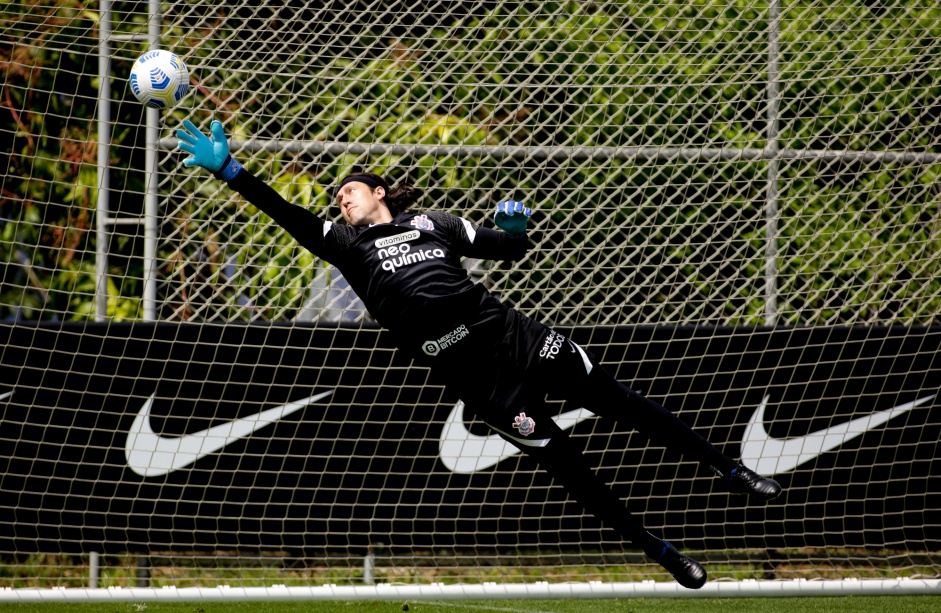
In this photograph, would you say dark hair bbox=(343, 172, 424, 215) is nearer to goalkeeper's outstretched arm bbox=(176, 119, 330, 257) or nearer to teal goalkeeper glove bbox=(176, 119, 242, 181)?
goalkeeper's outstretched arm bbox=(176, 119, 330, 257)

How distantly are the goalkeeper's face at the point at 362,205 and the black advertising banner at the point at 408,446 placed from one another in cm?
173

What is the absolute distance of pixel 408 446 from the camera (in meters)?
5.74

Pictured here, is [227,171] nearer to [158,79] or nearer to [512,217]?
[158,79]

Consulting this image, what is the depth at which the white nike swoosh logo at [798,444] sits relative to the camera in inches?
228

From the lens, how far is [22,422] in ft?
18.0

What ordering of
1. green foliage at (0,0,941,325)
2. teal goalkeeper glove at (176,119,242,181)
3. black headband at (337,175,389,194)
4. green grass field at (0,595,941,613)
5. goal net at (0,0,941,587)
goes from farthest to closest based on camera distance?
green foliage at (0,0,941,325) → goal net at (0,0,941,587) → green grass field at (0,595,941,613) → black headband at (337,175,389,194) → teal goalkeeper glove at (176,119,242,181)

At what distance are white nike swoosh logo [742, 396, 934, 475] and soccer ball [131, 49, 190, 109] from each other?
3952 millimetres

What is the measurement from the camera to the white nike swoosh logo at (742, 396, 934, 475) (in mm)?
5785

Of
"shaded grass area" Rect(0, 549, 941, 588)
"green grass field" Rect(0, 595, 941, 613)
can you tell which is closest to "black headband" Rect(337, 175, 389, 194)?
"green grass field" Rect(0, 595, 941, 613)

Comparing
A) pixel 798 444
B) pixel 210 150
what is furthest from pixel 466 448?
pixel 210 150

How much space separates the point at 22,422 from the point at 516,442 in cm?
334

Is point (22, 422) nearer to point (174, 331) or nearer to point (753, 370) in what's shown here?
point (174, 331)

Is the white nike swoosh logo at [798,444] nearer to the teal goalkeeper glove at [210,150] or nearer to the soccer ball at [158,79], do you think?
the teal goalkeeper glove at [210,150]

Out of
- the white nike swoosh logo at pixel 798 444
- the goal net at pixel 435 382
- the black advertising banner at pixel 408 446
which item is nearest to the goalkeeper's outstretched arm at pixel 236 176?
the goal net at pixel 435 382
